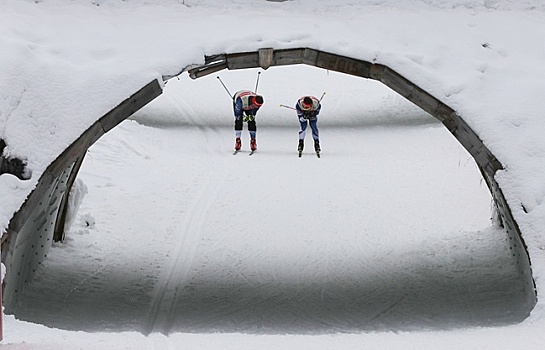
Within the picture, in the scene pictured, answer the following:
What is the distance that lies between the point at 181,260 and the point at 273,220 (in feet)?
7.72

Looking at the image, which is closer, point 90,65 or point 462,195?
point 90,65

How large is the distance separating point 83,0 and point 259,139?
378 inches

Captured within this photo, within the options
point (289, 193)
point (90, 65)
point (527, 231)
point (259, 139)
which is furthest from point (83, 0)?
point (259, 139)

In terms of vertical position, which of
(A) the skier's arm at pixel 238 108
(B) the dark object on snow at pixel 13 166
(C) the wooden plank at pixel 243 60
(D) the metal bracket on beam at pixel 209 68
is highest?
(C) the wooden plank at pixel 243 60

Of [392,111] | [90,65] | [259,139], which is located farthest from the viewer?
[392,111]

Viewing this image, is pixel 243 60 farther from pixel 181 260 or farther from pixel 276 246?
pixel 276 246

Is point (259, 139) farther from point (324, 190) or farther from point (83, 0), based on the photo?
point (83, 0)

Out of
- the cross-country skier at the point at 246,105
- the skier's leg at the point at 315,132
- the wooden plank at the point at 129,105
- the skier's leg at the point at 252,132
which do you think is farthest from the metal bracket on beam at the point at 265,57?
the skier's leg at the point at 252,132

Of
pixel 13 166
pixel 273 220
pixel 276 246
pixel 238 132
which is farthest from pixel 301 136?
Answer: pixel 13 166

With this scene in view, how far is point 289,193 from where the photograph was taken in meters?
14.5

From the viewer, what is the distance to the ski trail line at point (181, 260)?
29.4 ft

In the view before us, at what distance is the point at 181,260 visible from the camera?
1091 cm

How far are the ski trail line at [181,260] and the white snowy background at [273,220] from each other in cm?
3

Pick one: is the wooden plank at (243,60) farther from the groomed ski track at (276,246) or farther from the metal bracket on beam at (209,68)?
the groomed ski track at (276,246)
